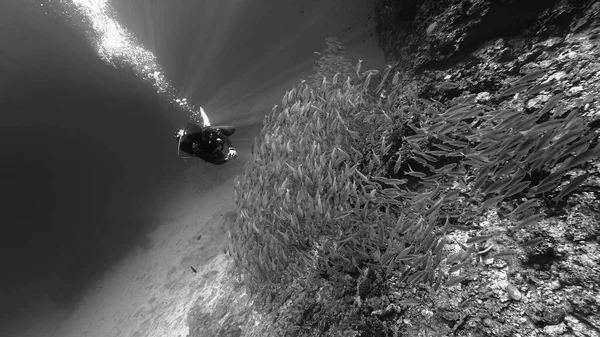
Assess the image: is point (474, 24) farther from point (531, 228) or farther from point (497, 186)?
point (531, 228)

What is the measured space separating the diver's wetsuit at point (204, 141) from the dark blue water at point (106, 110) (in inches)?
606

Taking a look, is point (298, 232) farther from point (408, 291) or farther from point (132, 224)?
point (132, 224)

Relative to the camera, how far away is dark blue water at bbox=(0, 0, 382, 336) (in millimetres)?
24609

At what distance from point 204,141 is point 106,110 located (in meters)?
38.6

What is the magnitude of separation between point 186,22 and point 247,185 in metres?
36.0

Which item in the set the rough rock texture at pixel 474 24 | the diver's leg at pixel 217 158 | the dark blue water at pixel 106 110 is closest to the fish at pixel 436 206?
the rough rock texture at pixel 474 24

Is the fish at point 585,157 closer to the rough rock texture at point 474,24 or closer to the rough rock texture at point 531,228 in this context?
the rough rock texture at point 531,228

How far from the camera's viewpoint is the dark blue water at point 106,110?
2461 centimetres

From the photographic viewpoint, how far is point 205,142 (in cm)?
555

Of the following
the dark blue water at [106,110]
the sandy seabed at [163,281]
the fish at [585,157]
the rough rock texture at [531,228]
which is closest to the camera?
the fish at [585,157]


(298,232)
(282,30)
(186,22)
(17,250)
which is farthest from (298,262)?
(17,250)

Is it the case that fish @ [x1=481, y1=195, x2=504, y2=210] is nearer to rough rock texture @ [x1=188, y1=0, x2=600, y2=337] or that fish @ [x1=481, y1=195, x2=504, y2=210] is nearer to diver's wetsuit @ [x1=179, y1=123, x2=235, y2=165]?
rough rock texture @ [x1=188, y1=0, x2=600, y2=337]

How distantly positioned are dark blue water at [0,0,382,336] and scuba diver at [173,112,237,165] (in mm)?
15367

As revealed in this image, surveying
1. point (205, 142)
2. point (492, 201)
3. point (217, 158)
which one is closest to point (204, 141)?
point (205, 142)
